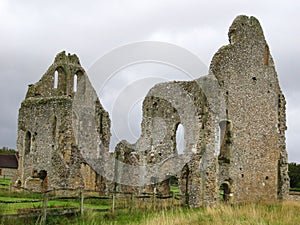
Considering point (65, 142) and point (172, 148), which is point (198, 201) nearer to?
point (172, 148)

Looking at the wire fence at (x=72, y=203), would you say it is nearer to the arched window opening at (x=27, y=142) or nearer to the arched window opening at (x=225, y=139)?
the arched window opening at (x=225, y=139)

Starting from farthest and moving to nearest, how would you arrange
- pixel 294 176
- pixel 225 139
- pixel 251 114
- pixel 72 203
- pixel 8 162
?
pixel 8 162
pixel 294 176
pixel 251 114
pixel 225 139
pixel 72 203

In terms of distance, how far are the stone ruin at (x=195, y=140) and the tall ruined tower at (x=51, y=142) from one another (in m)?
0.05

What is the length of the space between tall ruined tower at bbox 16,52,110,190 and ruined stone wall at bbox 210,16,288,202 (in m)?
7.52

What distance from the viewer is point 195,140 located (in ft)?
63.4

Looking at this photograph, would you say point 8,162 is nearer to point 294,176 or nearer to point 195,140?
point 294,176

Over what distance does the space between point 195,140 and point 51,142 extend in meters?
7.87

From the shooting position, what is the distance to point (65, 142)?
2259 cm

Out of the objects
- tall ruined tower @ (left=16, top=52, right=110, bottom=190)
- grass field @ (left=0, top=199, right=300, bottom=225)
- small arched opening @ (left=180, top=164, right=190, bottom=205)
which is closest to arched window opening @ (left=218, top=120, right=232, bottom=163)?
small arched opening @ (left=180, top=164, right=190, bottom=205)

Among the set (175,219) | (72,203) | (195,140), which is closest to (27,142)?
(72,203)

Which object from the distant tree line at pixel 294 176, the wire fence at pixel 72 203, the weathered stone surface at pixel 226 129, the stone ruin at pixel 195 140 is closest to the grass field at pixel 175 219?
the wire fence at pixel 72 203

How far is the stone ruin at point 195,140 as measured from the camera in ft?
63.5

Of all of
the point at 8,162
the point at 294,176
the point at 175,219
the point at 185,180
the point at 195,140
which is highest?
the point at 8,162

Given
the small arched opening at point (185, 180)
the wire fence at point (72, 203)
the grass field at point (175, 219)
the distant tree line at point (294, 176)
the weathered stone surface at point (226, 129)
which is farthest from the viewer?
the distant tree line at point (294, 176)
